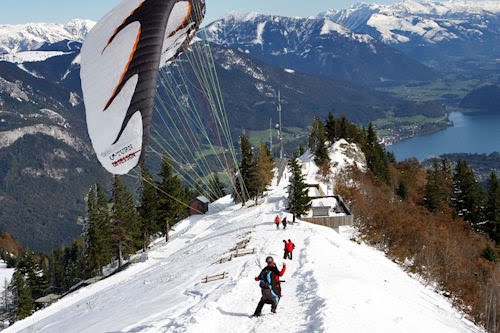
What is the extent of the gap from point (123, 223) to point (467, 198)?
45.0 metres

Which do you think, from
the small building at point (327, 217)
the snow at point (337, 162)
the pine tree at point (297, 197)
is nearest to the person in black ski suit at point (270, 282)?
the pine tree at point (297, 197)

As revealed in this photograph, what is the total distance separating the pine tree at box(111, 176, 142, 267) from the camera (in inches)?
2271

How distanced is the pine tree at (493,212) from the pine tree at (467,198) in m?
1.78

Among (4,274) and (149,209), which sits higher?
(149,209)

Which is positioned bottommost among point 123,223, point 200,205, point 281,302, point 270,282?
point 123,223

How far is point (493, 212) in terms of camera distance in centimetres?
6291

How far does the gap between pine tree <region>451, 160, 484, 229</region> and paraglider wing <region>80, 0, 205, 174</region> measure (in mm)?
59715

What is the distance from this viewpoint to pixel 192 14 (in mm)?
19906

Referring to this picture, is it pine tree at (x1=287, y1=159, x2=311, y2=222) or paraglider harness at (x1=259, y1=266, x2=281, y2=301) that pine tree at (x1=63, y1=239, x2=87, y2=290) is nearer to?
pine tree at (x1=287, y1=159, x2=311, y2=222)

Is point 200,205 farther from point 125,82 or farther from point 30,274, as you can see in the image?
point 125,82

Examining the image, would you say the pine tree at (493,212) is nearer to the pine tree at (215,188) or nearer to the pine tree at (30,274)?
the pine tree at (215,188)

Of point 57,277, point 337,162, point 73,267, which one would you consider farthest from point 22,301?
point 337,162

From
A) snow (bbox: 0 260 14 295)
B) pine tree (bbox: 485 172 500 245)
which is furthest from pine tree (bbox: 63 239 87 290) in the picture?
pine tree (bbox: 485 172 500 245)

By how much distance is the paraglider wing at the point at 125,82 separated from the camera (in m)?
15.8
